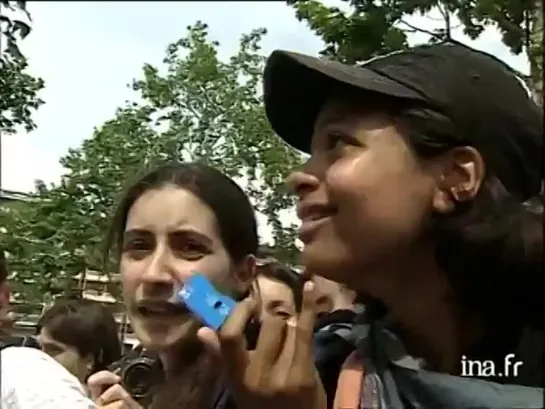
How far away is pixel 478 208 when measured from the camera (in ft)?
1.73

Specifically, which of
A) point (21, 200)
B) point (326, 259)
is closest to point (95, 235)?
point (21, 200)

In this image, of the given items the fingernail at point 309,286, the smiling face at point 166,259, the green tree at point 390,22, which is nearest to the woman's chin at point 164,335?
the smiling face at point 166,259

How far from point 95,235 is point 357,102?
1.06 feet

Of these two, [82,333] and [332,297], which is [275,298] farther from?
[82,333]

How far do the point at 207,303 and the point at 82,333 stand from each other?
29 centimetres

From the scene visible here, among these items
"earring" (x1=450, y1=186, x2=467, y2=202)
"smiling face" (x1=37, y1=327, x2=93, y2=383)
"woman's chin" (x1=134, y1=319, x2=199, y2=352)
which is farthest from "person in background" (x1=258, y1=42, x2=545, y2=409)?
"smiling face" (x1=37, y1=327, x2=93, y2=383)

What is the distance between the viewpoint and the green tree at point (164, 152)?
29.3 inches

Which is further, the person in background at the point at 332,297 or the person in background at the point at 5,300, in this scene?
the person in background at the point at 5,300

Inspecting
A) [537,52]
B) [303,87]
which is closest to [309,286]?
[303,87]

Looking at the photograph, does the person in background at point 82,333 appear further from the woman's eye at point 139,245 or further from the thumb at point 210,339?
the thumb at point 210,339

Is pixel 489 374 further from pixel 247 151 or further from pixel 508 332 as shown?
pixel 247 151

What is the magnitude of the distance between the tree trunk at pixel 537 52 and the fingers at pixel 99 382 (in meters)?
0.38

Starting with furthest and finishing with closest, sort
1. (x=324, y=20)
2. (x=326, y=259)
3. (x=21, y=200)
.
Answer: (x=324, y=20) < (x=21, y=200) < (x=326, y=259)

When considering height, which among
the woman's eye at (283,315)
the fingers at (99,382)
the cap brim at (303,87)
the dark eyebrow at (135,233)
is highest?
the cap brim at (303,87)
